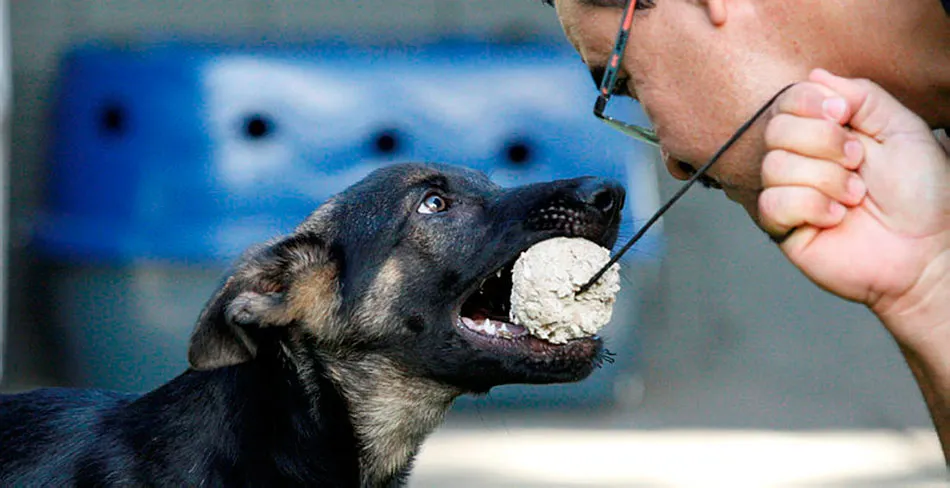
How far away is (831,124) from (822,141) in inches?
1.5

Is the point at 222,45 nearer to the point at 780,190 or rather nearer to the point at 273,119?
the point at 273,119

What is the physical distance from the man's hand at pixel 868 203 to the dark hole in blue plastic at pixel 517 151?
604cm

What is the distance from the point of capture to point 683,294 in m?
10.4

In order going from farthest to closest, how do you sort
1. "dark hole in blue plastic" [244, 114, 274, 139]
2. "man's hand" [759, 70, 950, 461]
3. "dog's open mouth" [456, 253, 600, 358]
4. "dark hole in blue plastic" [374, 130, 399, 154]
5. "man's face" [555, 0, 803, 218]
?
"dark hole in blue plastic" [374, 130, 399, 154], "dark hole in blue plastic" [244, 114, 274, 139], "dog's open mouth" [456, 253, 600, 358], "man's face" [555, 0, 803, 218], "man's hand" [759, 70, 950, 461]

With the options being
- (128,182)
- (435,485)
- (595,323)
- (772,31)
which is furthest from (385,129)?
(772,31)

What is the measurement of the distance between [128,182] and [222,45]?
1137mm

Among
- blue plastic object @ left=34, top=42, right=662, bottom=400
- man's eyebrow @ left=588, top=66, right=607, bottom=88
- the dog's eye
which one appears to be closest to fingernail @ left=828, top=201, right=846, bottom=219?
man's eyebrow @ left=588, top=66, right=607, bottom=88

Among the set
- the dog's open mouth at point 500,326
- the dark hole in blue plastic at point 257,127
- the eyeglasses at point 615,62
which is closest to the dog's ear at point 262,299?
the dog's open mouth at point 500,326

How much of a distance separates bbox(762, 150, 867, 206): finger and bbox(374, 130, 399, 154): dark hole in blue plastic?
608 centimetres

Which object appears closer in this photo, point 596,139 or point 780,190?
point 780,190

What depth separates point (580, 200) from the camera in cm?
352

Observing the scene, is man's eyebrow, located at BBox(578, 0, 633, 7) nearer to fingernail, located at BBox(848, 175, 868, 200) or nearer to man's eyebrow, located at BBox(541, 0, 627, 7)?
man's eyebrow, located at BBox(541, 0, 627, 7)

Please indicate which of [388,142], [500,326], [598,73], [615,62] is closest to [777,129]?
[615,62]

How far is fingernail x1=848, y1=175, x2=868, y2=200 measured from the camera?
2.43 metres
